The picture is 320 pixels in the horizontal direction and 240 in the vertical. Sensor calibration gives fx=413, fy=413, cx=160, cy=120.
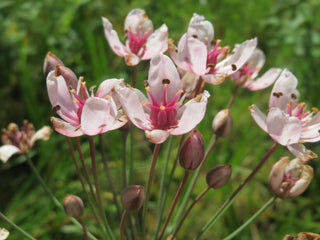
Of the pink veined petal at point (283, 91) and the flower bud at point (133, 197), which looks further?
the pink veined petal at point (283, 91)

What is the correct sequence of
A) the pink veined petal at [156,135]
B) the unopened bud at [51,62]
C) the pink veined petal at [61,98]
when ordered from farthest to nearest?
the unopened bud at [51,62], the pink veined petal at [61,98], the pink veined petal at [156,135]

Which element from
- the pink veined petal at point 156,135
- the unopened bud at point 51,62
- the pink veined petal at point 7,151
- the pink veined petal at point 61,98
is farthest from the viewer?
the pink veined petal at point 7,151

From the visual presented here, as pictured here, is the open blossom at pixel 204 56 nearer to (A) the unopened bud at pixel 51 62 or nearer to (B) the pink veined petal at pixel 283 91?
(B) the pink veined petal at pixel 283 91

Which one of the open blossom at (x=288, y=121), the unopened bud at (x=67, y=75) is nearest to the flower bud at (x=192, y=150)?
the open blossom at (x=288, y=121)

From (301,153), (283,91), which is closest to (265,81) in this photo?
(283,91)

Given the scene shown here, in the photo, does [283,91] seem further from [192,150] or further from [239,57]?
[192,150]

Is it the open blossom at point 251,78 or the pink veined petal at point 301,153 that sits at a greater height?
the open blossom at point 251,78
